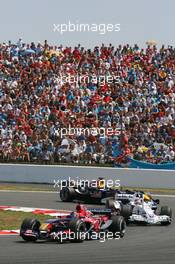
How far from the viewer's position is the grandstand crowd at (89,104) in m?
27.9

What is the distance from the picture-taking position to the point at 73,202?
74.7ft

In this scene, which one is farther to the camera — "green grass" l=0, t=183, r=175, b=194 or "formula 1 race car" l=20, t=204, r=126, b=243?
"green grass" l=0, t=183, r=175, b=194

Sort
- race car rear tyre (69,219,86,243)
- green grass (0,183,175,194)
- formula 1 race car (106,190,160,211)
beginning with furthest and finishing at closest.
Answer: green grass (0,183,175,194) → formula 1 race car (106,190,160,211) → race car rear tyre (69,219,86,243)

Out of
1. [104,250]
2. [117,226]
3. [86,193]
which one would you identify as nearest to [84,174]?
[86,193]

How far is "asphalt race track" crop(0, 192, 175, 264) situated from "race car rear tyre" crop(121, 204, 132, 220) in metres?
0.37

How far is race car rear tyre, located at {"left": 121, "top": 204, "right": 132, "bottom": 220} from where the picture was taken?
16578 millimetres

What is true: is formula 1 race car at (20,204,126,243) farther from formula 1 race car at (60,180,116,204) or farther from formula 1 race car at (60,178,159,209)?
formula 1 race car at (60,180,116,204)

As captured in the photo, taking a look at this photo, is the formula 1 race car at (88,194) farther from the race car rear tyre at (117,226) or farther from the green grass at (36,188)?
the race car rear tyre at (117,226)

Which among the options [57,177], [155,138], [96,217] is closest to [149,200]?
[96,217]

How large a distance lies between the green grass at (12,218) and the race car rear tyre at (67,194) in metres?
3.41

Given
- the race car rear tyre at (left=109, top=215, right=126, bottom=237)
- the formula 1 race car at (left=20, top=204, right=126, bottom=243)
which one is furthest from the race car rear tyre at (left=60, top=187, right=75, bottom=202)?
the race car rear tyre at (left=109, top=215, right=126, bottom=237)

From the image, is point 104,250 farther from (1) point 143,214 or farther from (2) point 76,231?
(1) point 143,214

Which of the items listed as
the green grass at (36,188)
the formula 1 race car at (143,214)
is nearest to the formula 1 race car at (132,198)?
the formula 1 race car at (143,214)

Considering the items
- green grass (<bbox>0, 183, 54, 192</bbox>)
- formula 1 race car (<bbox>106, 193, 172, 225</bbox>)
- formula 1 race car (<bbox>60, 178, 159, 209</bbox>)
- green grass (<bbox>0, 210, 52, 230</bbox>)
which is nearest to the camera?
green grass (<bbox>0, 210, 52, 230</bbox>)
